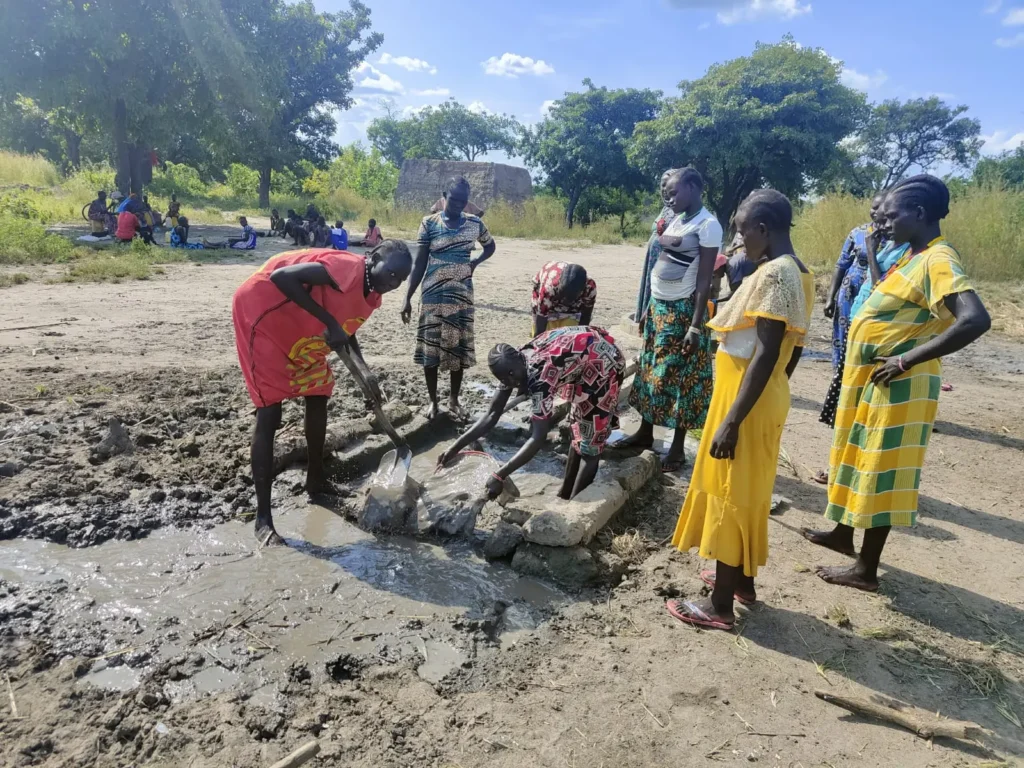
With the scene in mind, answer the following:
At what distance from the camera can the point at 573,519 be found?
10.5ft

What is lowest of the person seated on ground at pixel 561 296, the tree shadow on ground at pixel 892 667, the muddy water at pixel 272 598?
the muddy water at pixel 272 598

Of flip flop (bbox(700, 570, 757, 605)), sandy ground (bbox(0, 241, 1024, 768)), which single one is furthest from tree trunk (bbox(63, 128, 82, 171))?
flip flop (bbox(700, 570, 757, 605))

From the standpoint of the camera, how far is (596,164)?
26.9 meters

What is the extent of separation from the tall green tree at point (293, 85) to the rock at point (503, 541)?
16.9 meters

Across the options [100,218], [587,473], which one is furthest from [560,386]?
[100,218]

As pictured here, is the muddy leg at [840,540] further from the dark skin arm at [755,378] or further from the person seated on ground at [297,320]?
the person seated on ground at [297,320]

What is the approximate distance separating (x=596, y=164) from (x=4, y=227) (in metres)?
21.2

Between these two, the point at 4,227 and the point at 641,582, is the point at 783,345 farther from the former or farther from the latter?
the point at 4,227

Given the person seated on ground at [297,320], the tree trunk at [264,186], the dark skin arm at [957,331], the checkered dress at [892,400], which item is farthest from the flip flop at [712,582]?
the tree trunk at [264,186]

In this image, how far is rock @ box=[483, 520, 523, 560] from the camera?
327 centimetres

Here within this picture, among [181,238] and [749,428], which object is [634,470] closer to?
[749,428]

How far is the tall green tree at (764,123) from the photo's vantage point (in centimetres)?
1745

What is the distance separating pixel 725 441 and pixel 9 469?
391 centimetres

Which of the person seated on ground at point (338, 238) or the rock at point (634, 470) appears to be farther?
the person seated on ground at point (338, 238)
